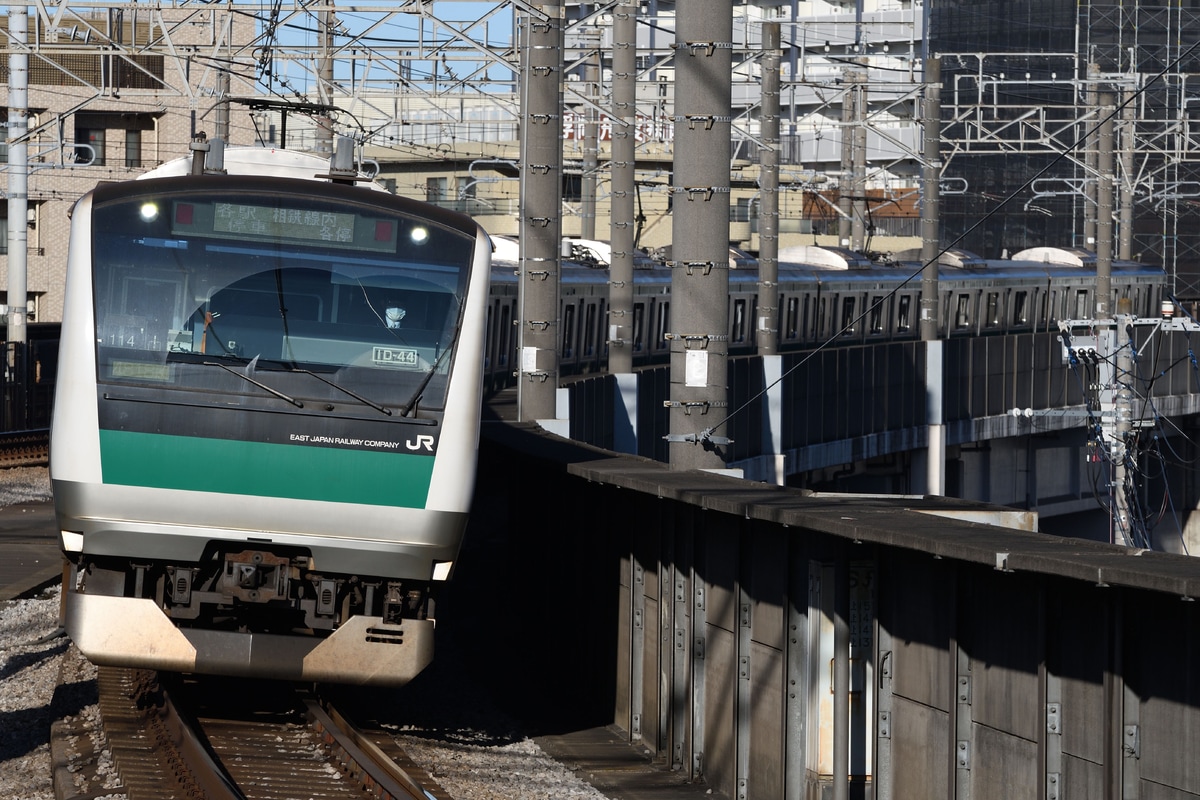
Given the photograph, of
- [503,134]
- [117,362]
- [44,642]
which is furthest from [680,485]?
[503,134]

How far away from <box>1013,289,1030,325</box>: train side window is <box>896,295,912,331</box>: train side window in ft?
16.2

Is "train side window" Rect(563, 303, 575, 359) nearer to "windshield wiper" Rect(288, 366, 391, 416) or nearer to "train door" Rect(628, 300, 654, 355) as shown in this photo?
"train door" Rect(628, 300, 654, 355)

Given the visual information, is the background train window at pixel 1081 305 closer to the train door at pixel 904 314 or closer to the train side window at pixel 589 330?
the train door at pixel 904 314

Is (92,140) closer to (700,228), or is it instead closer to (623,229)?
(623,229)

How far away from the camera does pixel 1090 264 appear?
168 feet

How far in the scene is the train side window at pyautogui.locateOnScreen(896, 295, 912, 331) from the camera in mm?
41781

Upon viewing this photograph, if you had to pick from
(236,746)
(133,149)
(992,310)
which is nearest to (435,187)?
(133,149)

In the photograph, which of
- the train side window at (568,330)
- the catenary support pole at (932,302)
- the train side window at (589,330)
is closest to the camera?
the catenary support pole at (932,302)

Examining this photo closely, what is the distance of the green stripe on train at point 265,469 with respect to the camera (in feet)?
29.4

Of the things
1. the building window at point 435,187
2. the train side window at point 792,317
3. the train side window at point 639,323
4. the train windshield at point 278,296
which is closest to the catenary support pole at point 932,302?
the train side window at point 639,323

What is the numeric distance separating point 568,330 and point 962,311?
55.9 feet

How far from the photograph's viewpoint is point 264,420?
9078 millimetres

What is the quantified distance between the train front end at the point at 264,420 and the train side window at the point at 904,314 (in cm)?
3309

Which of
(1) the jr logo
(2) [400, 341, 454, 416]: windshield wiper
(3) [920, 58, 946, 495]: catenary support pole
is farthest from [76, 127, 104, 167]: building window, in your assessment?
Result: (1) the jr logo
